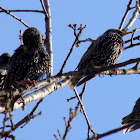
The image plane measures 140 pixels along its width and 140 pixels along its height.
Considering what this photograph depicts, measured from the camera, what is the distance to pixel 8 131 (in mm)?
3275

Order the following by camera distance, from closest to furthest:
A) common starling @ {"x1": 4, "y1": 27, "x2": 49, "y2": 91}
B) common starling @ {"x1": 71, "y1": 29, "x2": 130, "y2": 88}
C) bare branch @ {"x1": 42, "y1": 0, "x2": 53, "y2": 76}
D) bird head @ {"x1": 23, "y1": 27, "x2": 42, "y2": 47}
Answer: common starling @ {"x1": 4, "y1": 27, "x2": 49, "y2": 91}
bird head @ {"x1": 23, "y1": 27, "x2": 42, "y2": 47}
bare branch @ {"x1": 42, "y1": 0, "x2": 53, "y2": 76}
common starling @ {"x1": 71, "y1": 29, "x2": 130, "y2": 88}

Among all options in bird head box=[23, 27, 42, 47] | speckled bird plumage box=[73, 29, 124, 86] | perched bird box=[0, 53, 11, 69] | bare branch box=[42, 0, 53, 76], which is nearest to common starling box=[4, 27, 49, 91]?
bird head box=[23, 27, 42, 47]

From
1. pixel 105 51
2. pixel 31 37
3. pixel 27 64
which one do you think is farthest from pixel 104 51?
pixel 27 64

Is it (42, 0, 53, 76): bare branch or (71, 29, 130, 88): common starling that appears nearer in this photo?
(42, 0, 53, 76): bare branch

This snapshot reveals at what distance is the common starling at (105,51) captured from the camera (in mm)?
7305

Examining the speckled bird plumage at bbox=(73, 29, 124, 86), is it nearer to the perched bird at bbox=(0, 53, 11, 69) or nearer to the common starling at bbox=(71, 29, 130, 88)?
the common starling at bbox=(71, 29, 130, 88)

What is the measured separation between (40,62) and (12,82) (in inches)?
22.7

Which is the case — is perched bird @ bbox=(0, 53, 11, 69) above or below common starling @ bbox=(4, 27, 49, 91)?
above

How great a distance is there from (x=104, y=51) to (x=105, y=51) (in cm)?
2

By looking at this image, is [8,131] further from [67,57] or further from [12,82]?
[12,82]

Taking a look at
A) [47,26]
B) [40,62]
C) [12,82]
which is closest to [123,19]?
[47,26]

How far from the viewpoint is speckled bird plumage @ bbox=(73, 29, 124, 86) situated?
730cm

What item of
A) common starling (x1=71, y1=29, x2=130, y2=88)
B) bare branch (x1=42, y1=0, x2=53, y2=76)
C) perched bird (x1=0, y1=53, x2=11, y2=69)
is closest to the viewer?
bare branch (x1=42, y1=0, x2=53, y2=76)

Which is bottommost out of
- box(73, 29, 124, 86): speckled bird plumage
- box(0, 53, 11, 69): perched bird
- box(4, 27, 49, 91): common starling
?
box(4, 27, 49, 91): common starling
